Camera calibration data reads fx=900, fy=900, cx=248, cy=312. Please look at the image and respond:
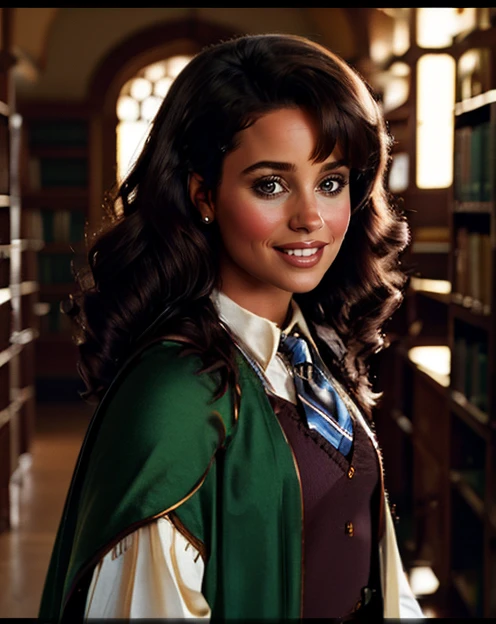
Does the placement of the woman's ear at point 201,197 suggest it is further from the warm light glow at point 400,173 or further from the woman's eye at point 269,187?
the warm light glow at point 400,173

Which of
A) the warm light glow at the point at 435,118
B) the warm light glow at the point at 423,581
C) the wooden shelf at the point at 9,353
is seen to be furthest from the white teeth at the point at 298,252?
the warm light glow at the point at 435,118

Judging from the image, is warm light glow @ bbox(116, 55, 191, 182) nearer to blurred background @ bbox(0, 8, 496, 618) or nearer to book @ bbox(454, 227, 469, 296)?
blurred background @ bbox(0, 8, 496, 618)

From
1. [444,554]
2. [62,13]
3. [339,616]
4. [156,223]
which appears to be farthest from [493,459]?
[62,13]

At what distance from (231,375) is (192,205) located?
0.79 ft

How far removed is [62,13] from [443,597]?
6262mm

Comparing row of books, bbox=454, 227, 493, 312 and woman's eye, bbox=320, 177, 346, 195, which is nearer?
woman's eye, bbox=320, 177, 346, 195

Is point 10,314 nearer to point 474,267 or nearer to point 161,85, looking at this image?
point 474,267

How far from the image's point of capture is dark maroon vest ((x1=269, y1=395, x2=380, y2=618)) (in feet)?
3.47

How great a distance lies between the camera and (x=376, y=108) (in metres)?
1.14

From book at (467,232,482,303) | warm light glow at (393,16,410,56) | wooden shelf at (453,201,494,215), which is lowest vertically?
book at (467,232,482,303)

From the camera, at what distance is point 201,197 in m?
1.12

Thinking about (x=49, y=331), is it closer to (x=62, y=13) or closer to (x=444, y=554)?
(x=62, y=13)

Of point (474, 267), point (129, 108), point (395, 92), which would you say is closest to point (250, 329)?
point (474, 267)

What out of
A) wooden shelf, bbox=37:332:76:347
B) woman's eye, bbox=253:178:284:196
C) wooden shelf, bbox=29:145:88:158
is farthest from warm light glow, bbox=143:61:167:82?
woman's eye, bbox=253:178:284:196
